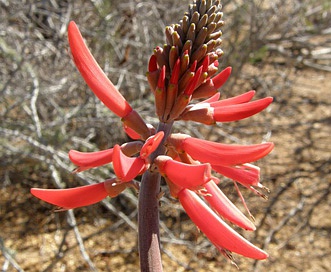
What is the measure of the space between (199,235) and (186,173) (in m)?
2.02

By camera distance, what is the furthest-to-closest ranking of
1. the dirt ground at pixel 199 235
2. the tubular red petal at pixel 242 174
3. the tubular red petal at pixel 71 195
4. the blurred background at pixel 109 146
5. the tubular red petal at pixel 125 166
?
the dirt ground at pixel 199 235, the blurred background at pixel 109 146, the tubular red petal at pixel 242 174, the tubular red petal at pixel 71 195, the tubular red petal at pixel 125 166

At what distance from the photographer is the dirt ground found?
3.45 metres

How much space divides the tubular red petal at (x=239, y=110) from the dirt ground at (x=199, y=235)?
1.90 metres

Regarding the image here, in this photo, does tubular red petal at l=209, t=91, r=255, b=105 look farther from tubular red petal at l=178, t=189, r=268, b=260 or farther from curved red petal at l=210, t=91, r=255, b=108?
tubular red petal at l=178, t=189, r=268, b=260

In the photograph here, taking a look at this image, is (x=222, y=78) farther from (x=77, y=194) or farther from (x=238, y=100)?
(x=77, y=194)

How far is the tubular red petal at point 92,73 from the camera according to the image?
1.12 m

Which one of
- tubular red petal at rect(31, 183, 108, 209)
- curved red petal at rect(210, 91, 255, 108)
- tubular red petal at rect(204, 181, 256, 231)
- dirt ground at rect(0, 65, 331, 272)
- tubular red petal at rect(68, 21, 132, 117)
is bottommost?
dirt ground at rect(0, 65, 331, 272)

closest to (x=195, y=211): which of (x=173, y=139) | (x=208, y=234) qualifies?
(x=208, y=234)

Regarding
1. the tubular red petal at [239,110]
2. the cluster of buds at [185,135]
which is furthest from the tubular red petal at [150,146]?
the tubular red petal at [239,110]

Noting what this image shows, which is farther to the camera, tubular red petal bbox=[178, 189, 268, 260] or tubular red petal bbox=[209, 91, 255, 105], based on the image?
tubular red petal bbox=[209, 91, 255, 105]

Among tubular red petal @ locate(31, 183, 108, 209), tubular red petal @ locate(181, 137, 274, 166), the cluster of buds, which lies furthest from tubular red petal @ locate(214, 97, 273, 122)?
tubular red petal @ locate(31, 183, 108, 209)

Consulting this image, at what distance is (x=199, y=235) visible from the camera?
2.96 metres

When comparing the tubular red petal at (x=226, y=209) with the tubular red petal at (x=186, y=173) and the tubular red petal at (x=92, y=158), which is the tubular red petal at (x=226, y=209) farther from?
the tubular red petal at (x=92, y=158)

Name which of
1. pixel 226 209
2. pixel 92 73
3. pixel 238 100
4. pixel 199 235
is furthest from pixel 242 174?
pixel 199 235
